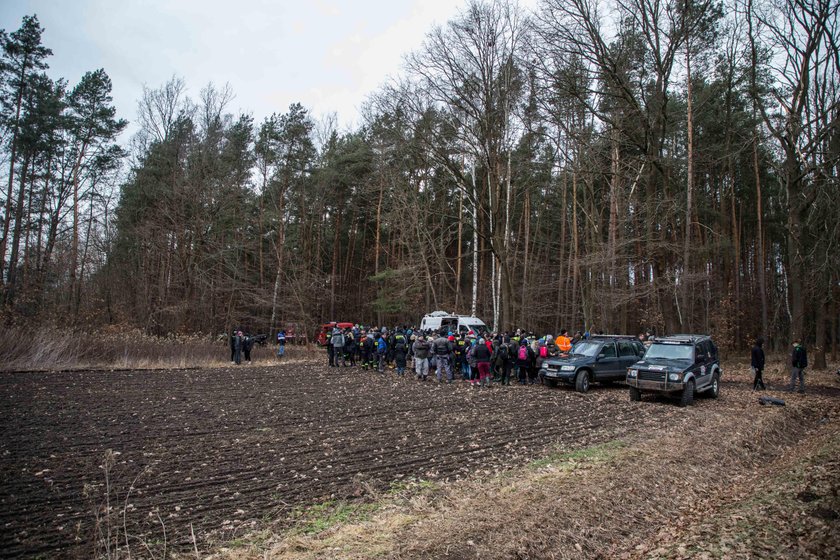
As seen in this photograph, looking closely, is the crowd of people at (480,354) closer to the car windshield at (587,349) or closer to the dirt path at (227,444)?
the car windshield at (587,349)

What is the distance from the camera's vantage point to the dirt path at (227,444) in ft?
18.8

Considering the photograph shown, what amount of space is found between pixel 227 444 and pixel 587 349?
1252 cm

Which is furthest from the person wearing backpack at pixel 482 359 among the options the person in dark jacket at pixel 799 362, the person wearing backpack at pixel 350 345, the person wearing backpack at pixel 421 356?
the person in dark jacket at pixel 799 362

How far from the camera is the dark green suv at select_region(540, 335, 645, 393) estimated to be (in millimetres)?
16750

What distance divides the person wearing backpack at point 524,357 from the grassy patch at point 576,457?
8.96 meters

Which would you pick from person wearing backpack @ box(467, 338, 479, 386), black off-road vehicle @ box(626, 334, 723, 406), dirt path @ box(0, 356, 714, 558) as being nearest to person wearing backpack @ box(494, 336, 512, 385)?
person wearing backpack @ box(467, 338, 479, 386)

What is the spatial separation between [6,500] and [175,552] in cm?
291

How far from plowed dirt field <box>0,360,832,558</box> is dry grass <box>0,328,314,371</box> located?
1954 millimetres

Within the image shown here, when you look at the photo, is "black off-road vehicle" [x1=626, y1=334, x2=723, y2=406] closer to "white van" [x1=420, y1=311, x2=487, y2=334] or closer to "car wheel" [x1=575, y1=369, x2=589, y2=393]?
"car wheel" [x1=575, y1=369, x2=589, y2=393]

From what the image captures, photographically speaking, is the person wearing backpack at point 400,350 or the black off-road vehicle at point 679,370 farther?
the person wearing backpack at point 400,350

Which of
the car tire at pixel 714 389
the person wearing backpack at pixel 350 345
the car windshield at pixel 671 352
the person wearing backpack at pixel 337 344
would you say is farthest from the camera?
the person wearing backpack at pixel 350 345

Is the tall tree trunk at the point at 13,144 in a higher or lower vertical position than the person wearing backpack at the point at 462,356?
higher

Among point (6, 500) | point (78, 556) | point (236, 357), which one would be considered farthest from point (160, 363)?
point (78, 556)

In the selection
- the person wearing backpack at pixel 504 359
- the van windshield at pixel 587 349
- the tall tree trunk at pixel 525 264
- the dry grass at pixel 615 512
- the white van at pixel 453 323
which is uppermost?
the tall tree trunk at pixel 525 264
